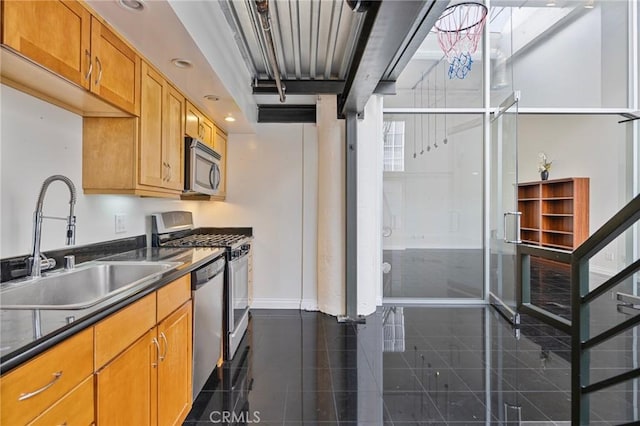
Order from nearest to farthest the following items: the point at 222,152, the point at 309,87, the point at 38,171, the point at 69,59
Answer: the point at 69,59 < the point at 38,171 < the point at 309,87 < the point at 222,152

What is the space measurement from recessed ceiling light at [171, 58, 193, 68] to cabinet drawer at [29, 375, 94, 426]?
1.80 metres

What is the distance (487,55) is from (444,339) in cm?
354

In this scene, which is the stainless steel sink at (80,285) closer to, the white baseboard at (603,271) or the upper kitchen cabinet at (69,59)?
A: the upper kitchen cabinet at (69,59)

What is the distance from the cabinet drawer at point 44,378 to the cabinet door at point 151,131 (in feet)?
3.98

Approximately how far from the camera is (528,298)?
391 centimetres

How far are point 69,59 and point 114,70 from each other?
0.32 metres

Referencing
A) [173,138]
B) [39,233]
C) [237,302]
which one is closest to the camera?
[39,233]

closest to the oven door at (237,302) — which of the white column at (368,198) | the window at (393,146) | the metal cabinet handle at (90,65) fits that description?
the white column at (368,198)

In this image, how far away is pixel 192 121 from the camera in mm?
2893

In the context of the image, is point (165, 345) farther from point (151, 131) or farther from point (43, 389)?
point (151, 131)

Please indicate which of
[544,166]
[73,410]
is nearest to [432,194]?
[544,166]

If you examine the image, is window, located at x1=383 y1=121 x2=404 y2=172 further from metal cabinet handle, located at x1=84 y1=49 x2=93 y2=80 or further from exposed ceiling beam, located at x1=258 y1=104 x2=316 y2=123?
metal cabinet handle, located at x1=84 y1=49 x2=93 y2=80

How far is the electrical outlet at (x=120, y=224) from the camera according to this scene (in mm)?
2324

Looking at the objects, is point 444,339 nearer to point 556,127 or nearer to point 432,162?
point 432,162
